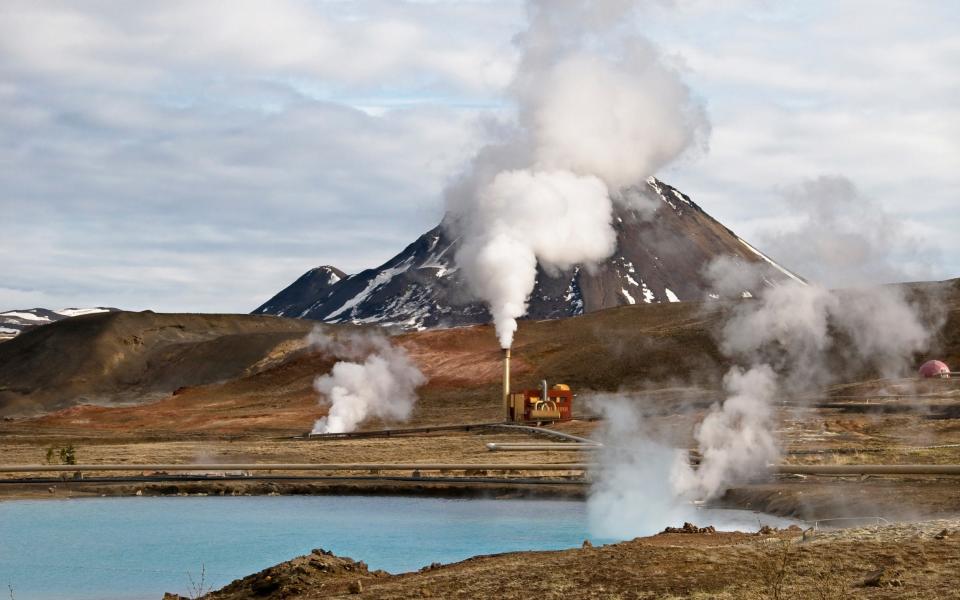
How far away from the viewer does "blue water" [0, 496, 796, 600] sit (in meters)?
32.5

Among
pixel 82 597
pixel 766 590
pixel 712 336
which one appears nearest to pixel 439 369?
pixel 712 336

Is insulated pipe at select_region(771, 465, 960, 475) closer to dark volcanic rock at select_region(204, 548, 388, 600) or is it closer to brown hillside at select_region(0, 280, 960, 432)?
dark volcanic rock at select_region(204, 548, 388, 600)

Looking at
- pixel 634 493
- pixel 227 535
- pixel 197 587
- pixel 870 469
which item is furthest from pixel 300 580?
pixel 870 469

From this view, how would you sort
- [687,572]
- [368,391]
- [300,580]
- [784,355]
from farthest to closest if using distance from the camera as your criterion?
[368,391]
[784,355]
[300,580]
[687,572]

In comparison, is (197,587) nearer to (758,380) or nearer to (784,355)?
(758,380)

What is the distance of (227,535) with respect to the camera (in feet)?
133

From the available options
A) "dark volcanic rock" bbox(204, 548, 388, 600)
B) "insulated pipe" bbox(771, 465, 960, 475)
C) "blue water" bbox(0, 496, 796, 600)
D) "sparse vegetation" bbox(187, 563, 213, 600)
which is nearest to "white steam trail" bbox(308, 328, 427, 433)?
"blue water" bbox(0, 496, 796, 600)

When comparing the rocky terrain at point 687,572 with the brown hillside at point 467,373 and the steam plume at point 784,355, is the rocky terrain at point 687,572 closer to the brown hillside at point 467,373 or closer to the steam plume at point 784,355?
the steam plume at point 784,355

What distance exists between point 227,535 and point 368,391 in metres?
75.6

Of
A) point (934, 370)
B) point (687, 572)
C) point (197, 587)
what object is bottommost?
point (197, 587)

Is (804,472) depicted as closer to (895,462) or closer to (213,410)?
(895,462)

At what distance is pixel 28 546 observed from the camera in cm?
3850

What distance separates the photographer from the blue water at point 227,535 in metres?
32.5

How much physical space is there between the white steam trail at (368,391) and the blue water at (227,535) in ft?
181
